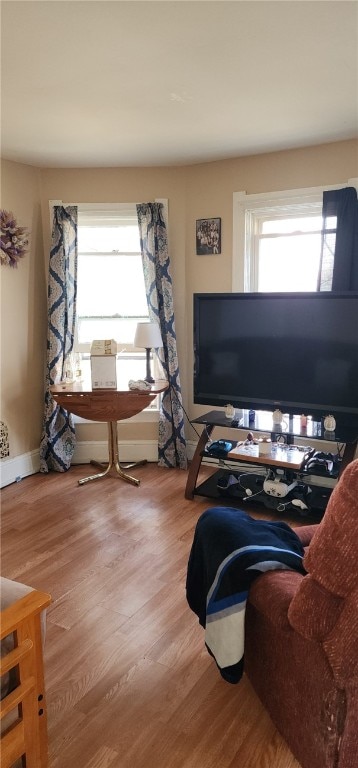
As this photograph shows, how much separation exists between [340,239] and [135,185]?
61.9 inches

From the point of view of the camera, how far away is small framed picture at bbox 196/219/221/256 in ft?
12.0

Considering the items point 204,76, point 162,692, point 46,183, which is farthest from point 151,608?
point 46,183

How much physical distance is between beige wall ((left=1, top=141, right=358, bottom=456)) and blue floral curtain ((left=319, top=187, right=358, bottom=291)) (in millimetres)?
434

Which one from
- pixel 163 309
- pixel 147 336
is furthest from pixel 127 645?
pixel 163 309

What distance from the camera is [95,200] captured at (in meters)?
3.73

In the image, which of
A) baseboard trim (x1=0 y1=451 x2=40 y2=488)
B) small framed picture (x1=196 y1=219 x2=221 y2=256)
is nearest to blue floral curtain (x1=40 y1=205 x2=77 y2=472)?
baseboard trim (x1=0 y1=451 x2=40 y2=488)

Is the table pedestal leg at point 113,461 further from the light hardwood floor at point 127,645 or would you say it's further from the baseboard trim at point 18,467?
the baseboard trim at point 18,467

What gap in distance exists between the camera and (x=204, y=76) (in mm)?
2201

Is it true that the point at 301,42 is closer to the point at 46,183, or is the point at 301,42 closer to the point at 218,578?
the point at 218,578

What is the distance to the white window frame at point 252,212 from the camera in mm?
3336

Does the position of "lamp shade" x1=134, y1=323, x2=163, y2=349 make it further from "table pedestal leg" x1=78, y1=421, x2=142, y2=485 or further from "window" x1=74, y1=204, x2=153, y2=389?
"table pedestal leg" x1=78, y1=421, x2=142, y2=485

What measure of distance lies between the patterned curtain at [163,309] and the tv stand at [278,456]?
43 cm

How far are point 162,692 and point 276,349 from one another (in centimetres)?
201

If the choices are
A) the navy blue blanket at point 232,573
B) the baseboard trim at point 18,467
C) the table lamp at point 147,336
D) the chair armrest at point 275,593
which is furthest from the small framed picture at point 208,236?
the chair armrest at point 275,593
